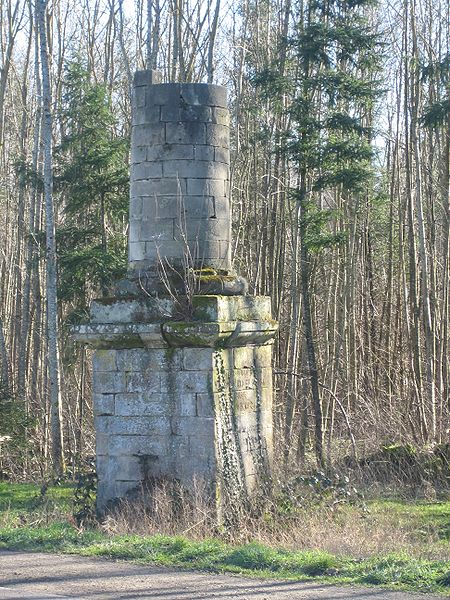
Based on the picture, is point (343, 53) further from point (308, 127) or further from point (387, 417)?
point (387, 417)

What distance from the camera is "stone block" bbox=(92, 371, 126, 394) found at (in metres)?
10.9

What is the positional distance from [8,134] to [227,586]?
28.1 m

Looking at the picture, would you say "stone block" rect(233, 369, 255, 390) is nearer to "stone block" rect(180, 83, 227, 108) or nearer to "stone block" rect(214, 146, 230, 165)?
"stone block" rect(214, 146, 230, 165)

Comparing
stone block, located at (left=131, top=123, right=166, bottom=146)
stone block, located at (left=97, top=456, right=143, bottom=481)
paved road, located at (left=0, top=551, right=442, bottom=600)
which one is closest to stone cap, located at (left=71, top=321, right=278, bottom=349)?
stone block, located at (left=97, top=456, right=143, bottom=481)

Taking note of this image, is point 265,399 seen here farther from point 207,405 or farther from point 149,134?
point 149,134

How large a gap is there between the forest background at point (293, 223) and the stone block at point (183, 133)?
442 cm

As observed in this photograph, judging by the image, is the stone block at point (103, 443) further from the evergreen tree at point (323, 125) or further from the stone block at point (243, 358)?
the evergreen tree at point (323, 125)

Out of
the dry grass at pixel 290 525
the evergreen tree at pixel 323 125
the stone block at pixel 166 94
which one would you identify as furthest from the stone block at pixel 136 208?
the evergreen tree at pixel 323 125

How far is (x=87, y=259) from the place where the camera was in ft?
56.1

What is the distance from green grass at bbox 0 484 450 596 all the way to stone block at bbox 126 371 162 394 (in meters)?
1.56

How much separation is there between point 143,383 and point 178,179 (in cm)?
228

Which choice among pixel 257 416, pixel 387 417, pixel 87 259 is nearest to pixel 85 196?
pixel 87 259

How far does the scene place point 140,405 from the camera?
35.5 ft

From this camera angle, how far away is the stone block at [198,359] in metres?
10.5
